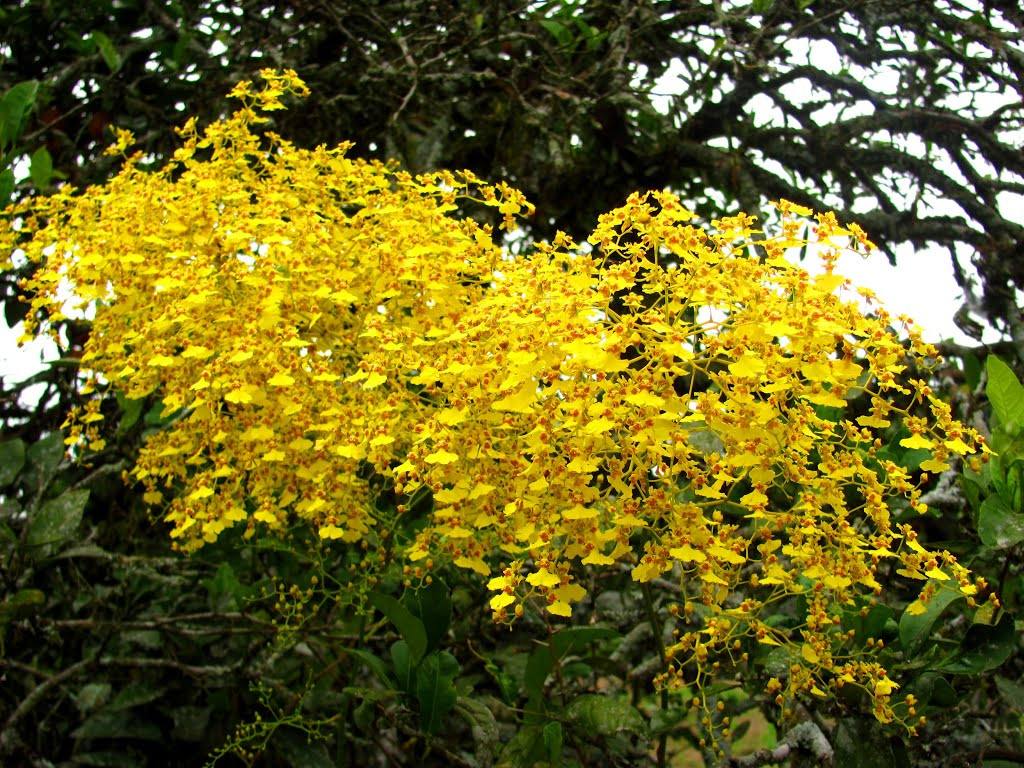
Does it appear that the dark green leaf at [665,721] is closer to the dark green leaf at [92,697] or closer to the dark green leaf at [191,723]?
the dark green leaf at [191,723]

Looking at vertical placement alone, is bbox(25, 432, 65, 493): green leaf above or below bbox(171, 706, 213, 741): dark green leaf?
above

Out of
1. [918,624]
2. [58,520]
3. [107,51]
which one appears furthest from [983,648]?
[107,51]

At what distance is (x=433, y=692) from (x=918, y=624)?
76 centimetres

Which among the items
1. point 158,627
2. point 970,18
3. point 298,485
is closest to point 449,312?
point 298,485

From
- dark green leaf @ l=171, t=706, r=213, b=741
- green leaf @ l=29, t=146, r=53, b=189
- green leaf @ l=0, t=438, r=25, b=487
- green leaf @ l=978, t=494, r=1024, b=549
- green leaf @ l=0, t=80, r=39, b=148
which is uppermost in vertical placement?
green leaf @ l=0, t=80, r=39, b=148

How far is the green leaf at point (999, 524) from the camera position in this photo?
1.45 metres

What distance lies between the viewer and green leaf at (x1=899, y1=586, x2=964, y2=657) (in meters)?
1.45

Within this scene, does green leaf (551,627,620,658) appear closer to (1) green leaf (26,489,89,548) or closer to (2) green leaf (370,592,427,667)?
(2) green leaf (370,592,427,667)

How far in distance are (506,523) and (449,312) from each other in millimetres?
382

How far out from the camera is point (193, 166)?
6.01 ft

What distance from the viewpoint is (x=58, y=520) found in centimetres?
204

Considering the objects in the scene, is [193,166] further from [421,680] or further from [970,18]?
[970,18]

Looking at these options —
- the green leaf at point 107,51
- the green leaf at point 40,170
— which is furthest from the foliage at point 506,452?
the green leaf at point 107,51

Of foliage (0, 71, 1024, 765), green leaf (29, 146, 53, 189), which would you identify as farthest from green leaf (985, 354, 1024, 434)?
green leaf (29, 146, 53, 189)
